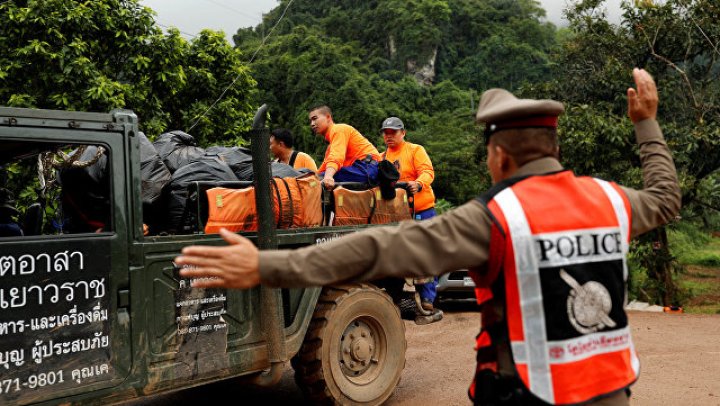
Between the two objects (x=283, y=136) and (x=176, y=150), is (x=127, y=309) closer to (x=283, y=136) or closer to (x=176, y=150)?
(x=176, y=150)

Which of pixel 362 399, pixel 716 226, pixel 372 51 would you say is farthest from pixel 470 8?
pixel 362 399

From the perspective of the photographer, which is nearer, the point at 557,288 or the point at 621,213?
the point at 557,288

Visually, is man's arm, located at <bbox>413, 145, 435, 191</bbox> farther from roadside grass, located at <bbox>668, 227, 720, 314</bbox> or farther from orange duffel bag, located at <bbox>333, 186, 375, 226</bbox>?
roadside grass, located at <bbox>668, 227, 720, 314</bbox>

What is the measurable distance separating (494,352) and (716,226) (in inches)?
564

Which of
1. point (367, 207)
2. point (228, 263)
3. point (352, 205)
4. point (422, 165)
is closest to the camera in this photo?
point (228, 263)

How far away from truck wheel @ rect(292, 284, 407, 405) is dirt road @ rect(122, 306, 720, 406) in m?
0.40

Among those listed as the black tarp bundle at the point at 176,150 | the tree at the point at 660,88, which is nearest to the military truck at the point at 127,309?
the black tarp bundle at the point at 176,150

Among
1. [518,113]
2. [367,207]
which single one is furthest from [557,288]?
[367,207]

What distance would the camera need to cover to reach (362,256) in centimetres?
197

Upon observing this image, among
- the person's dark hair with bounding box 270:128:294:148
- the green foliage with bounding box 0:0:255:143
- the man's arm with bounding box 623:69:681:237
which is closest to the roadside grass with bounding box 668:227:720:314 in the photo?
the person's dark hair with bounding box 270:128:294:148

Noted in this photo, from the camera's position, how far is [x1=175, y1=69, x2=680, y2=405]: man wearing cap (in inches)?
77.5

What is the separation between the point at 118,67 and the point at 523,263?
11.1 meters

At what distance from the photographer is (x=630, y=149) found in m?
11.7

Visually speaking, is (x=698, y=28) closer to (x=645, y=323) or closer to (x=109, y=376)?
(x=645, y=323)
